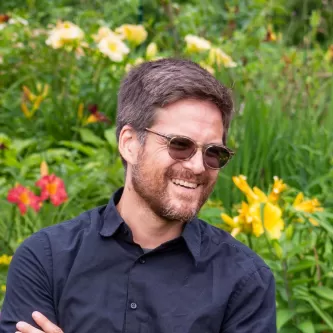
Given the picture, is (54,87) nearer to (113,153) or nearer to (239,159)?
(113,153)

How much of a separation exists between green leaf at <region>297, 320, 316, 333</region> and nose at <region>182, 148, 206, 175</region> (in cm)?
92

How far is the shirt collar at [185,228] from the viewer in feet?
7.12

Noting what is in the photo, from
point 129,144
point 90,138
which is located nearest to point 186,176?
point 129,144

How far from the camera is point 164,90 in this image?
214 cm

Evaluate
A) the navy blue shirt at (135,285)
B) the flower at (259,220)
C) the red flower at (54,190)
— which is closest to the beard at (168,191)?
the navy blue shirt at (135,285)

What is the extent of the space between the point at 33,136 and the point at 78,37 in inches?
26.9

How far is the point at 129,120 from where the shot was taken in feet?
7.39

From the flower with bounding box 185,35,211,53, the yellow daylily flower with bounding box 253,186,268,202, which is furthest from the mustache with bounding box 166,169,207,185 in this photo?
the flower with bounding box 185,35,211,53

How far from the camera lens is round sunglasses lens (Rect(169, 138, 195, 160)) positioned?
2082 mm

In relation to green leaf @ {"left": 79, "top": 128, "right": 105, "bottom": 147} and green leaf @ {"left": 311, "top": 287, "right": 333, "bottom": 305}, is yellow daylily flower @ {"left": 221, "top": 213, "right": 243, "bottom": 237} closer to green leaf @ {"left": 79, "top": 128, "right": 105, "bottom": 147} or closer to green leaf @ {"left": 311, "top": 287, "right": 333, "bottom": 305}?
green leaf @ {"left": 311, "top": 287, "right": 333, "bottom": 305}

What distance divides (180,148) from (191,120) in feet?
0.27

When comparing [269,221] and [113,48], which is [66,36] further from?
[269,221]

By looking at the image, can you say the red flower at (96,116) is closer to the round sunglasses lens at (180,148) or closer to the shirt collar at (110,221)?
the shirt collar at (110,221)

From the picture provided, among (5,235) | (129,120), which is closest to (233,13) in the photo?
(5,235)
